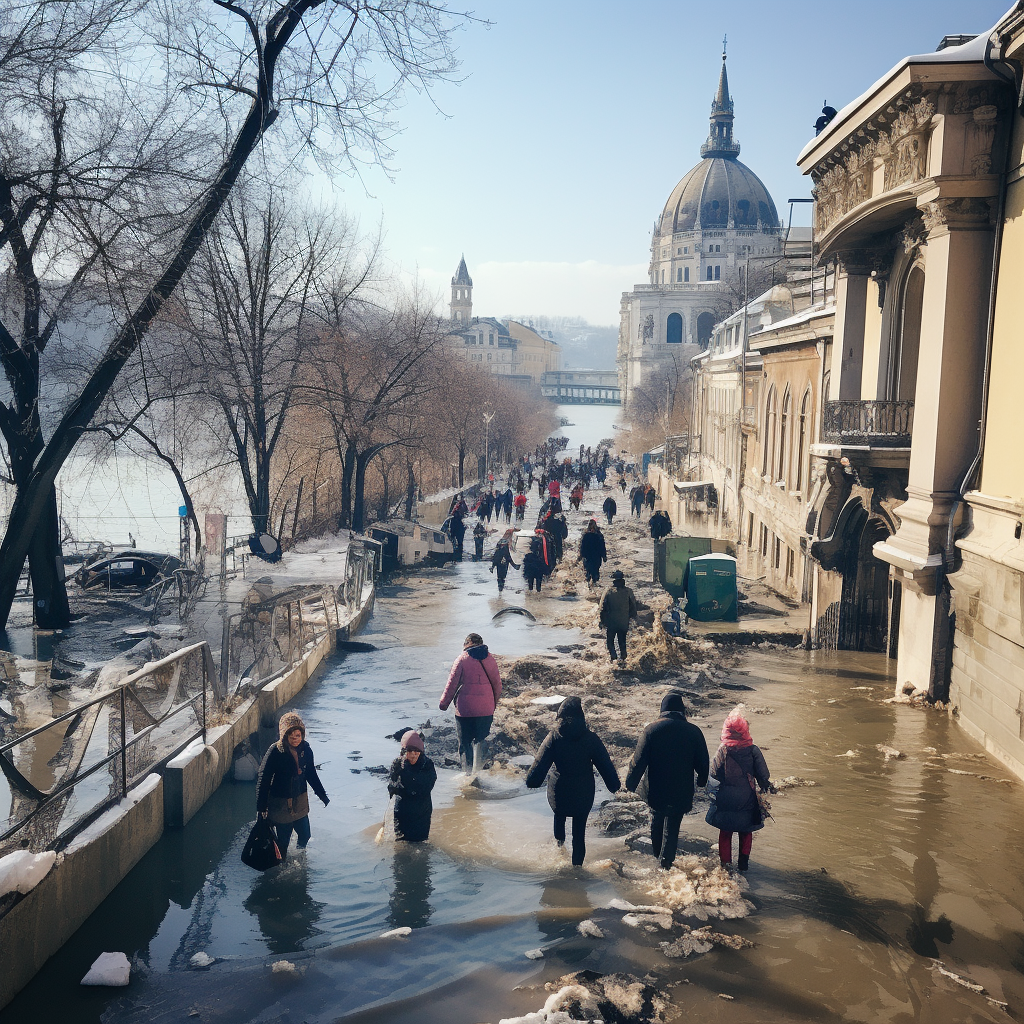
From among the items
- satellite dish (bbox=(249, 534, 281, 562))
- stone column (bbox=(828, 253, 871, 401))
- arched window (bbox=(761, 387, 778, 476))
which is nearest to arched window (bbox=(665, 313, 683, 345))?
arched window (bbox=(761, 387, 778, 476))

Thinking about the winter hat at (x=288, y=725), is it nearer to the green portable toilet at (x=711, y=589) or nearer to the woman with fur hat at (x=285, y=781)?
the woman with fur hat at (x=285, y=781)

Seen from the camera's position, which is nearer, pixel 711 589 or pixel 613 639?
pixel 613 639

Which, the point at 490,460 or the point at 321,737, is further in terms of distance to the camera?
the point at 490,460

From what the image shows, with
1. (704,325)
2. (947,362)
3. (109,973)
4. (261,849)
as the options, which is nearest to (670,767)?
(261,849)

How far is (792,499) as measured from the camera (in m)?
21.2

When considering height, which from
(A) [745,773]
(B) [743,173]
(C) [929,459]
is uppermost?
(B) [743,173]

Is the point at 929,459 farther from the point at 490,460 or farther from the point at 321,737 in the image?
the point at 490,460

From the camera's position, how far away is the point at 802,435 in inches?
824

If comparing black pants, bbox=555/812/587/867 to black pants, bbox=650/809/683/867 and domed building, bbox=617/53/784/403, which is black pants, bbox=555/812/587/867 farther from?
domed building, bbox=617/53/784/403

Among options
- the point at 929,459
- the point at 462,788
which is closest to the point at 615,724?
the point at 462,788

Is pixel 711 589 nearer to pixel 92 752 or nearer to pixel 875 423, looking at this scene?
pixel 875 423

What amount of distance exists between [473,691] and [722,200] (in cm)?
14642

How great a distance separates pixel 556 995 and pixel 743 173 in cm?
15704

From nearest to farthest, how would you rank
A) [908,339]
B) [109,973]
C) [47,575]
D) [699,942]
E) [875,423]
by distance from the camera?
[109,973]
[699,942]
[875,423]
[908,339]
[47,575]
